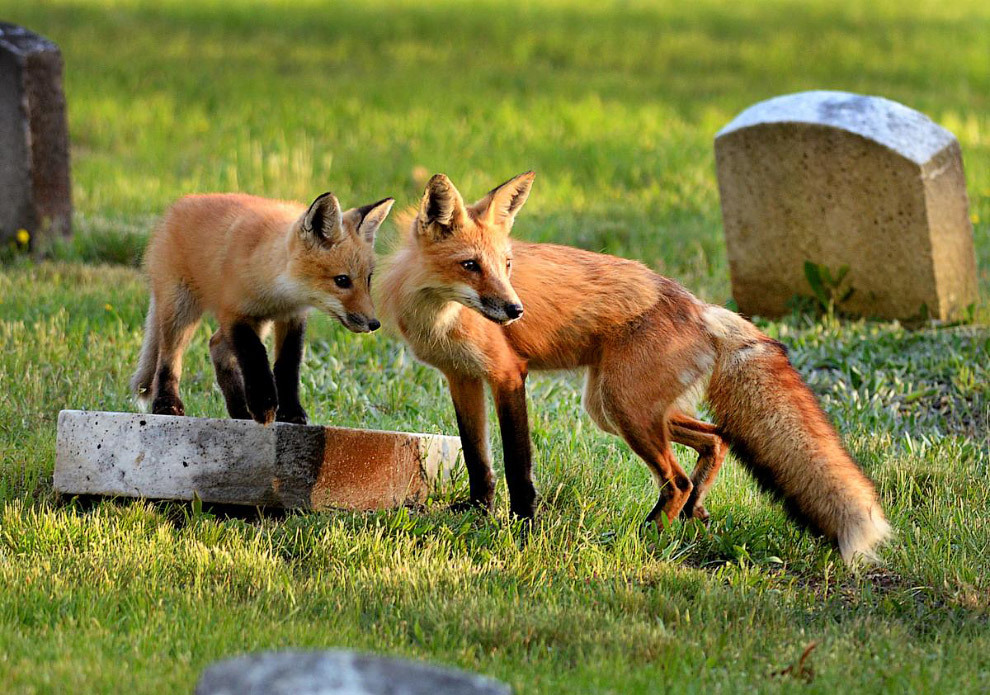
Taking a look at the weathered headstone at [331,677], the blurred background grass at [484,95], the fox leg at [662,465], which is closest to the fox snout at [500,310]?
the fox leg at [662,465]

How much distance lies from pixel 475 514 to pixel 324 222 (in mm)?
1632

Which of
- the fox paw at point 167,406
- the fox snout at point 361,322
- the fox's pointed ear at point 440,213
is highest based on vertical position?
the fox's pointed ear at point 440,213

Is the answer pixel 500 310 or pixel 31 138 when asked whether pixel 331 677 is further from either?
pixel 31 138

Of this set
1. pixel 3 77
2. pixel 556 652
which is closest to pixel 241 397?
pixel 556 652

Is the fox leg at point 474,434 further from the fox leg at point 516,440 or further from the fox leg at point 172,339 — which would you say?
the fox leg at point 172,339

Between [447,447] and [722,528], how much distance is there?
4.87ft

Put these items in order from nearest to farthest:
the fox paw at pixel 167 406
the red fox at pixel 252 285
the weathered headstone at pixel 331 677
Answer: the weathered headstone at pixel 331 677
the red fox at pixel 252 285
the fox paw at pixel 167 406

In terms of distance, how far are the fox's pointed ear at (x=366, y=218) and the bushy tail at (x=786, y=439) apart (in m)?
1.71

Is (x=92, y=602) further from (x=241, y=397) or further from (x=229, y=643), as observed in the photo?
(x=241, y=397)

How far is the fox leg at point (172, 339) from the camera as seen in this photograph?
20.0 ft

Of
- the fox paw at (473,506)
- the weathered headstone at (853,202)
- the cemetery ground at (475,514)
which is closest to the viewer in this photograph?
the cemetery ground at (475,514)

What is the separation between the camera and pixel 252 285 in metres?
5.55

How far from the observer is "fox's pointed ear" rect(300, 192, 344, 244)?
5301mm

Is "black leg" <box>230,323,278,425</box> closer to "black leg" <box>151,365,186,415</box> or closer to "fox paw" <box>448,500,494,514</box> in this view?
"black leg" <box>151,365,186,415</box>
